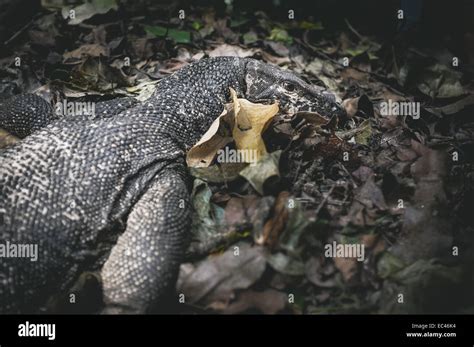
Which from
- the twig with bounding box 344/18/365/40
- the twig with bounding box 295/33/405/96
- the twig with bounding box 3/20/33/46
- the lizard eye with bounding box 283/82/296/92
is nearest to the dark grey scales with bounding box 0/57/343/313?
the lizard eye with bounding box 283/82/296/92

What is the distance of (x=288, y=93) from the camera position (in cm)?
496

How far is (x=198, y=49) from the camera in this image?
243 inches

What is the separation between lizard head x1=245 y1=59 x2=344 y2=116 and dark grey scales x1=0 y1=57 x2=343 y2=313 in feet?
1.52

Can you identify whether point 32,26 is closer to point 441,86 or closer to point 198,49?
point 198,49

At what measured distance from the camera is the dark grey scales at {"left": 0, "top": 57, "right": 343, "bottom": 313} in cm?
357

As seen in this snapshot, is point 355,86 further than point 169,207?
Yes

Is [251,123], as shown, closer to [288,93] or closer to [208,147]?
[208,147]

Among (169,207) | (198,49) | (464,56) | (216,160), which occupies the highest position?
(198,49)

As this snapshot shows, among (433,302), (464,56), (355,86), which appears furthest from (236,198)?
(464,56)

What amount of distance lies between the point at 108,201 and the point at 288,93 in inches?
78.5

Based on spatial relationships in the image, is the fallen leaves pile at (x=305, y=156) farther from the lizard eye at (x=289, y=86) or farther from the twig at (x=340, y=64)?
the lizard eye at (x=289, y=86)

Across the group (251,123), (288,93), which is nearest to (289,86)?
(288,93)

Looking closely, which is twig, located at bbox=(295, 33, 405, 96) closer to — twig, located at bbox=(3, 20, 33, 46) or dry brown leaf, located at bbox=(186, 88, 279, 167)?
dry brown leaf, located at bbox=(186, 88, 279, 167)
